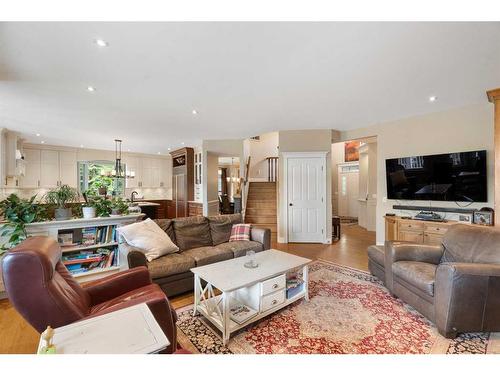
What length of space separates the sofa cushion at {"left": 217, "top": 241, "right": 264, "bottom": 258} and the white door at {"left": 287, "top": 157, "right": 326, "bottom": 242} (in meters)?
1.97

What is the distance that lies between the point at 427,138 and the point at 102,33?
491cm

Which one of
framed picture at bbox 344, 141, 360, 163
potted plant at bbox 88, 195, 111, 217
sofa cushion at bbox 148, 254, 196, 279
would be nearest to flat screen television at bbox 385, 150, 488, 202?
sofa cushion at bbox 148, 254, 196, 279

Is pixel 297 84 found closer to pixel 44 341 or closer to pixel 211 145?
pixel 44 341

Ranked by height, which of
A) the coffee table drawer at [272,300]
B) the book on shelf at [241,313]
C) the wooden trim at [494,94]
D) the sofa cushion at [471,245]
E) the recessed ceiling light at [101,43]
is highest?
the recessed ceiling light at [101,43]

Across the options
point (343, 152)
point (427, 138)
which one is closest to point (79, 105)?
point (427, 138)

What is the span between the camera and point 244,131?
5.39m

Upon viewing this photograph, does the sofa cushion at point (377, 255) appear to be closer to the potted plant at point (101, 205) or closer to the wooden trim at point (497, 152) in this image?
the wooden trim at point (497, 152)

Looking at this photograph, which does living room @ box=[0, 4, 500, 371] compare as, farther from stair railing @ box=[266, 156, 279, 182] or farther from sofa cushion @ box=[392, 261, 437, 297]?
stair railing @ box=[266, 156, 279, 182]

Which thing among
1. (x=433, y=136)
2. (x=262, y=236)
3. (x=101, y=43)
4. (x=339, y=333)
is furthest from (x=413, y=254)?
(x=101, y=43)

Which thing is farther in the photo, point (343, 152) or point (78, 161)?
point (343, 152)

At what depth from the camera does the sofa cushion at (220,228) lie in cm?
357

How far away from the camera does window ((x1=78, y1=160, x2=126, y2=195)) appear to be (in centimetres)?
757

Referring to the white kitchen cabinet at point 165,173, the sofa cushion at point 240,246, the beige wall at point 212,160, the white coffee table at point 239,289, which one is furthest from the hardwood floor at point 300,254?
the white kitchen cabinet at point 165,173

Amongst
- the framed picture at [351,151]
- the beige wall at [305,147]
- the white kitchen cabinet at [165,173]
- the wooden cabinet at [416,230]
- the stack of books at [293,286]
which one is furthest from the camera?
the white kitchen cabinet at [165,173]
